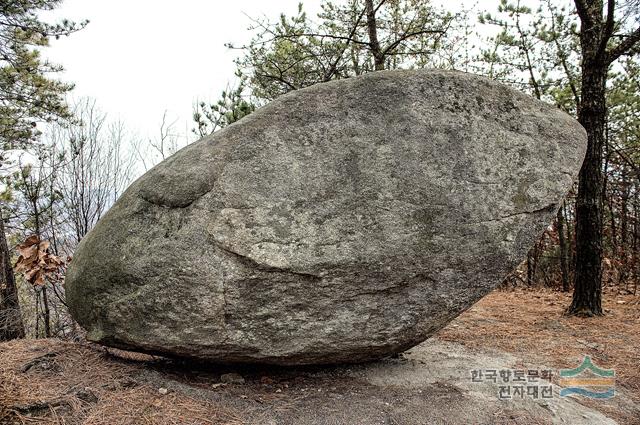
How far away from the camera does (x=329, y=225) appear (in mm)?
2959

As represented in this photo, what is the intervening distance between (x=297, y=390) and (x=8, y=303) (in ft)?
14.0

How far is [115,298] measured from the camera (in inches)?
117

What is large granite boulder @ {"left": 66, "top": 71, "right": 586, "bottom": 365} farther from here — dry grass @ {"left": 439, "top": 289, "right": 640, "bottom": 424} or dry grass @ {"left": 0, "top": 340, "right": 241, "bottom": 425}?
dry grass @ {"left": 439, "top": 289, "right": 640, "bottom": 424}

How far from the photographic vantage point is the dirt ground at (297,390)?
2.70 meters

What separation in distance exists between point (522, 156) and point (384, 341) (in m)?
1.63

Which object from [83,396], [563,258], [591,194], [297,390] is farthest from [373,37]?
[83,396]

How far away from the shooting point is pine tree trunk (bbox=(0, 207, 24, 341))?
520cm

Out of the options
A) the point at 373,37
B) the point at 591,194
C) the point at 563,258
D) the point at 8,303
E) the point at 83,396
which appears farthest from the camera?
the point at 563,258

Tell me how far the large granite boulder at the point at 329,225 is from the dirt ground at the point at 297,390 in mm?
231

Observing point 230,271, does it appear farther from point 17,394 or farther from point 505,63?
point 505,63

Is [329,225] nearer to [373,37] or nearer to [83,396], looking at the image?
[83,396]

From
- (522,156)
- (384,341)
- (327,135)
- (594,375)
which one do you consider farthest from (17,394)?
(594,375)

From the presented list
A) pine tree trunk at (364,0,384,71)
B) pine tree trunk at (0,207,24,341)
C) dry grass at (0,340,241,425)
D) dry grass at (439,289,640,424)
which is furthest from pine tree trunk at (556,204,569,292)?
pine tree trunk at (0,207,24,341)

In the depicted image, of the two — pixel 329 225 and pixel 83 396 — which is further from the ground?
pixel 329 225
